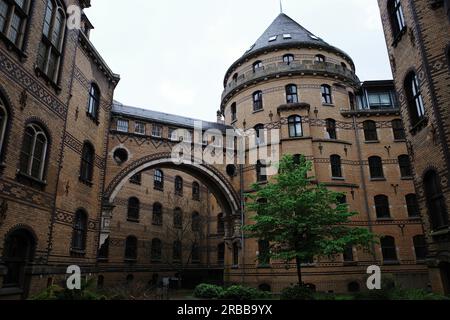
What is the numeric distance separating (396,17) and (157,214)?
82.8 ft

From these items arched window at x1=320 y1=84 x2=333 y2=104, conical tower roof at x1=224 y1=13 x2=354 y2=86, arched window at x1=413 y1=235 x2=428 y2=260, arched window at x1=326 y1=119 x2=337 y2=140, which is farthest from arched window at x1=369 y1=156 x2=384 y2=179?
conical tower roof at x1=224 y1=13 x2=354 y2=86

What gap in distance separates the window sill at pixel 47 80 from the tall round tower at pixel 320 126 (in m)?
14.1

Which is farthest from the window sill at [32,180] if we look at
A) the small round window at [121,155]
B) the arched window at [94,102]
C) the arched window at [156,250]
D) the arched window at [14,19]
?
the arched window at [156,250]

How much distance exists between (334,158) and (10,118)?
2062cm

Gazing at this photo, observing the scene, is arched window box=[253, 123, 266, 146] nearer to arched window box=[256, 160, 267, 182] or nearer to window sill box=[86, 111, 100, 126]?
arched window box=[256, 160, 267, 182]

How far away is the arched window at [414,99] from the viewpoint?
1309 centimetres

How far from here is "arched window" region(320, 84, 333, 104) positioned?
2550cm

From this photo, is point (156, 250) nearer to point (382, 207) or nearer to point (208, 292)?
point (208, 292)

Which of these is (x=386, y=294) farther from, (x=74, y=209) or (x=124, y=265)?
(x=124, y=265)

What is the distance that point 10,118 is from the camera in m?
10.6

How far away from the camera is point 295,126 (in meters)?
24.4

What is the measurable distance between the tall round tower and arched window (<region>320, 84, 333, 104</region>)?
8 centimetres

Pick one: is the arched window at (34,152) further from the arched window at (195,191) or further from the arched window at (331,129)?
the arched window at (195,191)
